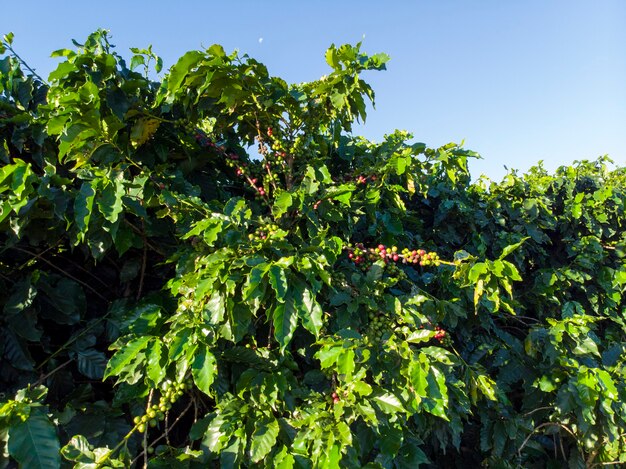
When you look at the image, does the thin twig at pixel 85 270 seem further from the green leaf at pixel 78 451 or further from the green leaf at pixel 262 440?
the green leaf at pixel 262 440

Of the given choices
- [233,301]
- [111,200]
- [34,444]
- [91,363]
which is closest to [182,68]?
[111,200]

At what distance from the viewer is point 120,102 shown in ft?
6.66

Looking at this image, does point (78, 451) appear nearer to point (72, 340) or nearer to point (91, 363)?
point (91, 363)

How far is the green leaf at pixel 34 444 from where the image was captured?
132cm

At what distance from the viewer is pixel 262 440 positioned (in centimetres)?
162

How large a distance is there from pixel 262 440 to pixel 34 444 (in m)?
0.71

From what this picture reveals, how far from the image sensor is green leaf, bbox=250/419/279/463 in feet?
5.21

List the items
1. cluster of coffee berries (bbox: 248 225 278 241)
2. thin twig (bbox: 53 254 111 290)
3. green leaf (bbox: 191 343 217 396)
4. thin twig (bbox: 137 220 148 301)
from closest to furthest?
green leaf (bbox: 191 343 217 396) → cluster of coffee berries (bbox: 248 225 278 241) → thin twig (bbox: 137 220 148 301) → thin twig (bbox: 53 254 111 290)

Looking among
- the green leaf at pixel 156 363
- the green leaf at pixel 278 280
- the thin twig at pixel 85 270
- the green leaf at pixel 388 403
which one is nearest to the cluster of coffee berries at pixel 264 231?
the green leaf at pixel 278 280

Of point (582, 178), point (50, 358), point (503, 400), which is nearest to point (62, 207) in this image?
point (50, 358)

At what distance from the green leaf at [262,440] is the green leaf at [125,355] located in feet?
1.69

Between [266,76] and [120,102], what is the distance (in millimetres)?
680

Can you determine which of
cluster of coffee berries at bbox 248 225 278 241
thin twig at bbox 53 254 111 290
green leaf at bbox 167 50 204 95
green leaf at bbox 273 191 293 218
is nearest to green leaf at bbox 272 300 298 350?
cluster of coffee berries at bbox 248 225 278 241

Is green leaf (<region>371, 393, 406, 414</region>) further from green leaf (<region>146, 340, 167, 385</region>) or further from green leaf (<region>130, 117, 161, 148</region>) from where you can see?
green leaf (<region>130, 117, 161, 148</region>)
